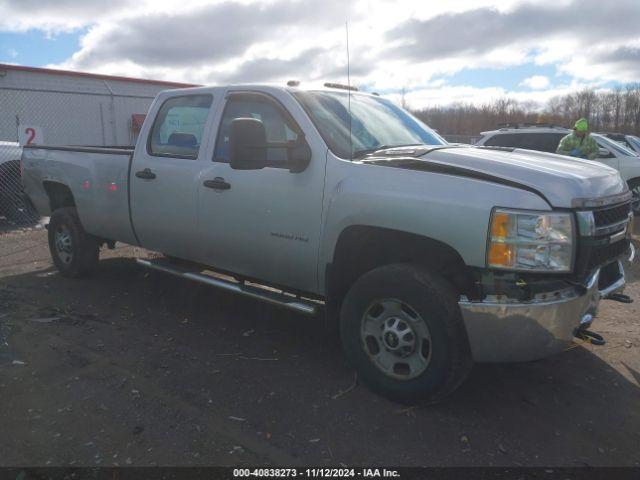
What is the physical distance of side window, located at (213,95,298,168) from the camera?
411 centimetres

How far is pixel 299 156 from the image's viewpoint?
3.80 metres

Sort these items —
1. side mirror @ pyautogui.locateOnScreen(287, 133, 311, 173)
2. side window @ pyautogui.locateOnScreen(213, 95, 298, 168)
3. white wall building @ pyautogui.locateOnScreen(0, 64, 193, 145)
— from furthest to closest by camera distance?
white wall building @ pyautogui.locateOnScreen(0, 64, 193, 145)
side window @ pyautogui.locateOnScreen(213, 95, 298, 168)
side mirror @ pyautogui.locateOnScreen(287, 133, 311, 173)

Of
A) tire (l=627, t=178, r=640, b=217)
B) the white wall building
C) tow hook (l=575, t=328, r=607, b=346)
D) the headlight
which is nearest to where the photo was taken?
the headlight

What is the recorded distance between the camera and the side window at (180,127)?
187 inches

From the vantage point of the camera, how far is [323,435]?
3.16 m

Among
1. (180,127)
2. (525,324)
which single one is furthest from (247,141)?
(525,324)

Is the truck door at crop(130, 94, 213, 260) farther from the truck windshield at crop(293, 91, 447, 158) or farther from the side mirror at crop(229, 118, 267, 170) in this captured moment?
the truck windshield at crop(293, 91, 447, 158)

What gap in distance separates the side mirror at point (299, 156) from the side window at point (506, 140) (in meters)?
8.56

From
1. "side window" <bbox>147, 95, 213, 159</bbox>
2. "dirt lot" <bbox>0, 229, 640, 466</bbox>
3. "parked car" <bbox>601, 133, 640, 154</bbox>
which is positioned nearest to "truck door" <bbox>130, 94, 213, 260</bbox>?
"side window" <bbox>147, 95, 213, 159</bbox>

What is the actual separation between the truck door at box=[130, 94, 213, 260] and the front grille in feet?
9.73

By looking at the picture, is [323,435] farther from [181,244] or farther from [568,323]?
[181,244]

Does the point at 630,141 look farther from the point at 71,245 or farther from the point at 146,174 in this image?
the point at 71,245

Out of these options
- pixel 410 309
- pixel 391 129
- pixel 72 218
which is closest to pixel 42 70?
pixel 72 218

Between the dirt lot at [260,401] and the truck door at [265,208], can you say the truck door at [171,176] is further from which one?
the dirt lot at [260,401]
